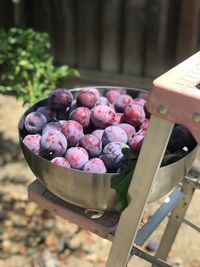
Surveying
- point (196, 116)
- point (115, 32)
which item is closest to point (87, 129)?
point (196, 116)

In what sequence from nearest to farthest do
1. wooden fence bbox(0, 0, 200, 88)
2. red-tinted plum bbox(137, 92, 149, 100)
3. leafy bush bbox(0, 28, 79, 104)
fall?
red-tinted plum bbox(137, 92, 149, 100) < leafy bush bbox(0, 28, 79, 104) < wooden fence bbox(0, 0, 200, 88)

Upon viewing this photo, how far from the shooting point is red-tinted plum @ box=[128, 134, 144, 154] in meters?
1.07

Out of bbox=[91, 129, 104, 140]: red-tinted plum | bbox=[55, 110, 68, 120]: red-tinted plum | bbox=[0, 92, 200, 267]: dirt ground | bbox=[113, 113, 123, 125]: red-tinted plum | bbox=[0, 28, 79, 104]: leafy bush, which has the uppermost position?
bbox=[113, 113, 123, 125]: red-tinted plum

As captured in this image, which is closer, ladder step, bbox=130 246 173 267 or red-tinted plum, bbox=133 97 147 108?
ladder step, bbox=130 246 173 267

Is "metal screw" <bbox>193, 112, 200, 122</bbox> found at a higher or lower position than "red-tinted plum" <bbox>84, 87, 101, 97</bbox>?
higher

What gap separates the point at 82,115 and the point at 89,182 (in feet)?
0.72

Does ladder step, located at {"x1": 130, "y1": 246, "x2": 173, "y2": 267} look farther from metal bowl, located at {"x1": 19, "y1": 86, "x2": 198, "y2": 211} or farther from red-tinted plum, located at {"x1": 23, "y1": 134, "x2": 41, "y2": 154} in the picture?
red-tinted plum, located at {"x1": 23, "y1": 134, "x2": 41, "y2": 154}

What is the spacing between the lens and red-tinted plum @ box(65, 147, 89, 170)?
1.07 m

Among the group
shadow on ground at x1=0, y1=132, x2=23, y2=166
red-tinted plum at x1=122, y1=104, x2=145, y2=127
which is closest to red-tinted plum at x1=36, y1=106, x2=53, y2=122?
red-tinted plum at x1=122, y1=104, x2=145, y2=127

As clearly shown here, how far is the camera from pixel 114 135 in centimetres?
111

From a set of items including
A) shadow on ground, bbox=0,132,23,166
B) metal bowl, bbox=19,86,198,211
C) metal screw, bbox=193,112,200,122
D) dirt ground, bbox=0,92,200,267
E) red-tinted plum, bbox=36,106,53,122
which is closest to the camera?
metal screw, bbox=193,112,200,122

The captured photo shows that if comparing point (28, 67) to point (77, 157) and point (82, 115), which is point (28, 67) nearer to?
point (82, 115)

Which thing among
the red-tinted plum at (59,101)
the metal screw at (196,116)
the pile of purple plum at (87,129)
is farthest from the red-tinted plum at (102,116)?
the metal screw at (196,116)

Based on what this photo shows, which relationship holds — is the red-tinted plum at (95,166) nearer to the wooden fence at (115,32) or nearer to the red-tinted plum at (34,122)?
the red-tinted plum at (34,122)
